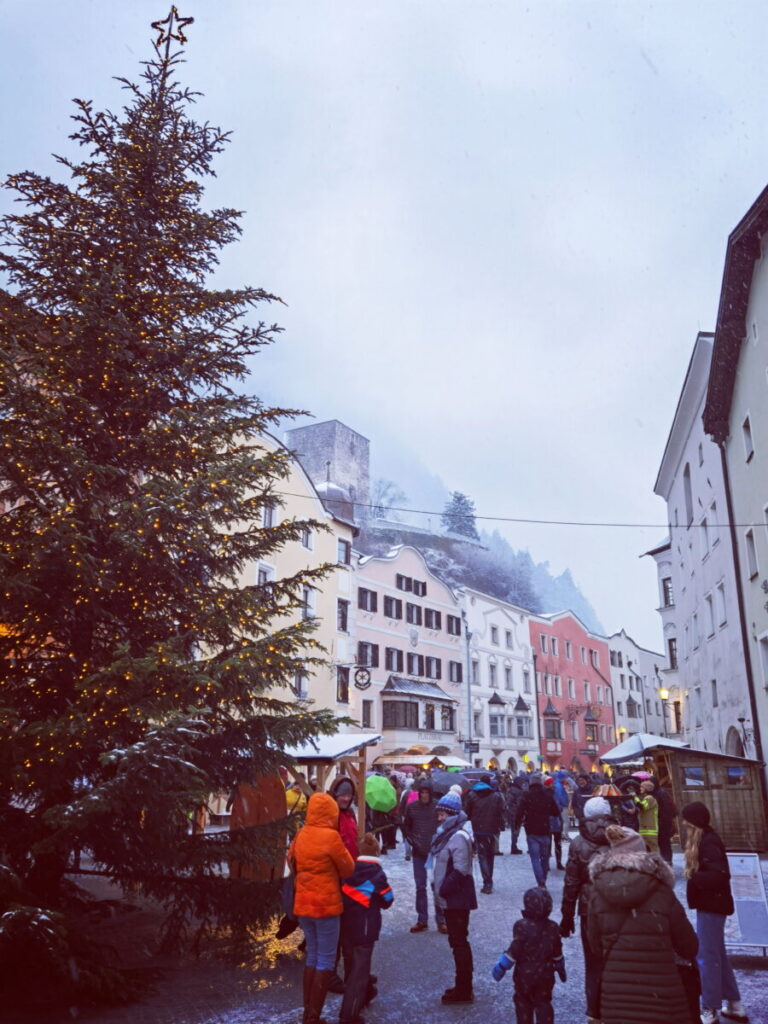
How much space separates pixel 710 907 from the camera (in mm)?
6805

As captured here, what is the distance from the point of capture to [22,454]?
8.71 metres

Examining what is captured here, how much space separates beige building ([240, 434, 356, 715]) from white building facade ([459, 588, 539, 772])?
14.2 metres

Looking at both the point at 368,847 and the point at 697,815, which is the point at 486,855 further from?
the point at 697,815

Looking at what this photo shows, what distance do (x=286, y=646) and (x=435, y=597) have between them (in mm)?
42268

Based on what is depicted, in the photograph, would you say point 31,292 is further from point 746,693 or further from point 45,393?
point 746,693

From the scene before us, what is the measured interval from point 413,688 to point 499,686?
1242cm

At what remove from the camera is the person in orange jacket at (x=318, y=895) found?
6.53m

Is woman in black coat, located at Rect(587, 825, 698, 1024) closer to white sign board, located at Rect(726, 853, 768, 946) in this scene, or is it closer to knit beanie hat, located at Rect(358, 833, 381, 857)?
knit beanie hat, located at Rect(358, 833, 381, 857)

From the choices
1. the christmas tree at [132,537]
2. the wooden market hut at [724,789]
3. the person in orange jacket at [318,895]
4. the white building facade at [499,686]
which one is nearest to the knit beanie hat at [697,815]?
the person in orange jacket at [318,895]

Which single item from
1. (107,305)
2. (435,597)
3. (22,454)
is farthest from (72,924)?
(435,597)

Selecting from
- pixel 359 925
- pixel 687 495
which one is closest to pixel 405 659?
pixel 687 495

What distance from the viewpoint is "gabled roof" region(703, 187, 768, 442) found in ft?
68.4

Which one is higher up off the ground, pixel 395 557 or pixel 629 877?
pixel 395 557

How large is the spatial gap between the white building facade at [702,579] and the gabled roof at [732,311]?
73.0 inches
